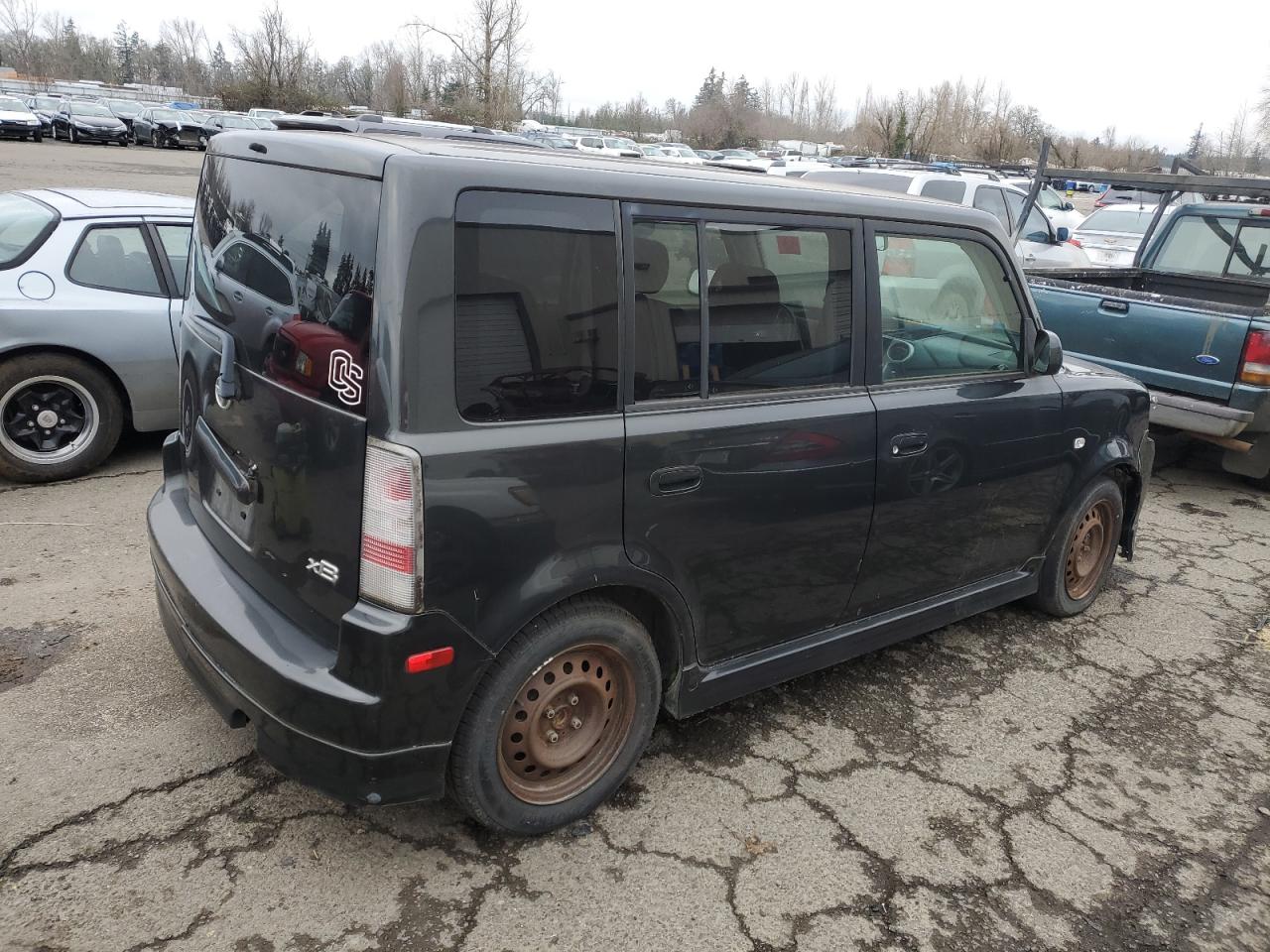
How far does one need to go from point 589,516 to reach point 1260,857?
244cm

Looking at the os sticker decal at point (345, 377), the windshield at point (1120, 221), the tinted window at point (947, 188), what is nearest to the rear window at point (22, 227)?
the os sticker decal at point (345, 377)

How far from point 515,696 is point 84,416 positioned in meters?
4.10

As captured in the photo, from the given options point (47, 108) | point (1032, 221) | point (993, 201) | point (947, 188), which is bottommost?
point (1032, 221)

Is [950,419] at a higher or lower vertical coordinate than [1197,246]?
lower

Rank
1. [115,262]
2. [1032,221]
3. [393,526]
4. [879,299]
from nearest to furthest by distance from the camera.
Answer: [393,526] → [879,299] → [115,262] → [1032,221]

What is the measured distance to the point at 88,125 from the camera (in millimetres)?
38312

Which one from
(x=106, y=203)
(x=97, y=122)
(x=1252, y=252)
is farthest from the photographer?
(x=97, y=122)

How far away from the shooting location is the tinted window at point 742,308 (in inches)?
107

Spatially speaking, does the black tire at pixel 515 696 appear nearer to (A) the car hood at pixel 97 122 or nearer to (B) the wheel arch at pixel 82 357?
(B) the wheel arch at pixel 82 357

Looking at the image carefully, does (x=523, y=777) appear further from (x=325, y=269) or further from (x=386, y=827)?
(x=325, y=269)

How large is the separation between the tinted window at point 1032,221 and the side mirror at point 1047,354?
8.88 meters

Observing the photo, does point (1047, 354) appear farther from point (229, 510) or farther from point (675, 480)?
point (229, 510)

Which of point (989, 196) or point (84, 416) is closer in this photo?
point (84, 416)

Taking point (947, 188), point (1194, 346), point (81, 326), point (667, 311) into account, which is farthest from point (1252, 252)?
point (81, 326)
